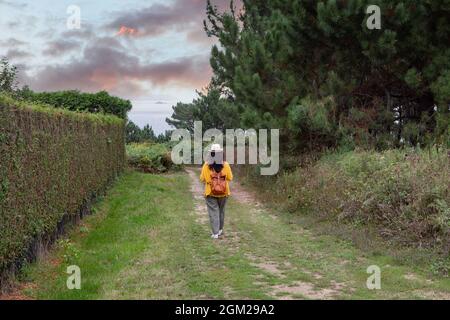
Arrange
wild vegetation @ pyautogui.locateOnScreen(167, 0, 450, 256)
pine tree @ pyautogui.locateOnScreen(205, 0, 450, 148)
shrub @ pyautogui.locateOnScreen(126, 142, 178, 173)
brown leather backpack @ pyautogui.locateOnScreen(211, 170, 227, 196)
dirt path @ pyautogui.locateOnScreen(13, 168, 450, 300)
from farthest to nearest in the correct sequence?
shrub @ pyautogui.locateOnScreen(126, 142, 178, 173) → pine tree @ pyautogui.locateOnScreen(205, 0, 450, 148) → wild vegetation @ pyautogui.locateOnScreen(167, 0, 450, 256) → brown leather backpack @ pyautogui.locateOnScreen(211, 170, 227, 196) → dirt path @ pyautogui.locateOnScreen(13, 168, 450, 300)

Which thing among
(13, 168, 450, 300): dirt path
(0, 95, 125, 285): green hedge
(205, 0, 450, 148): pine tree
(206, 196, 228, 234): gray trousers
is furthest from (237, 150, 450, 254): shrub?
(0, 95, 125, 285): green hedge

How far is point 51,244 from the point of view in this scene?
10805 millimetres

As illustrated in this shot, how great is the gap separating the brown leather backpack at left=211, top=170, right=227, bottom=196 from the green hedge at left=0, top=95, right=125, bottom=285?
333cm

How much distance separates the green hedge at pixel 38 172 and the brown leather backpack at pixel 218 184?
333 centimetres

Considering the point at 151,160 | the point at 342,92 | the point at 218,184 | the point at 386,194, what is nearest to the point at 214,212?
the point at 218,184

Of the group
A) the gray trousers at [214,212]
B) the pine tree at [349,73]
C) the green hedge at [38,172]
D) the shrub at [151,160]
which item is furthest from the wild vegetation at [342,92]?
the shrub at [151,160]

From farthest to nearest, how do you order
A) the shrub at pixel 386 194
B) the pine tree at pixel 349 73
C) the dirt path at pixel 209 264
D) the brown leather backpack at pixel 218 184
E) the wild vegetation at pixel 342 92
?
the pine tree at pixel 349 73 < the wild vegetation at pixel 342 92 < the brown leather backpack at pixel 218 184 < the shrub at pixel 386 194 < the dirt path at pixel 209 264

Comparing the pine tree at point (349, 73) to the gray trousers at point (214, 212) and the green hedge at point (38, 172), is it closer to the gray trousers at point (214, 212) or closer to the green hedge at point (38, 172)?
the gray trousers at point (214, 212)

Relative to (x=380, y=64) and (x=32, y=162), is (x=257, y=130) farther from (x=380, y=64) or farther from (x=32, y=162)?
(x=32, y=162)

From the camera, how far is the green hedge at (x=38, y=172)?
7.86 m

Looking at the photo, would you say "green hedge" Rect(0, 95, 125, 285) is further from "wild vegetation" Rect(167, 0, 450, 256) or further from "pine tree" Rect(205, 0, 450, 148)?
"pine tree" Rect(205, 0, 450, 148)

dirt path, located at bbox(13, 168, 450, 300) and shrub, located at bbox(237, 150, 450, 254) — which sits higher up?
shrub, located at bbox(237, 150, 450, 254)

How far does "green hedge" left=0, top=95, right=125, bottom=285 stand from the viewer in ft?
25.8
